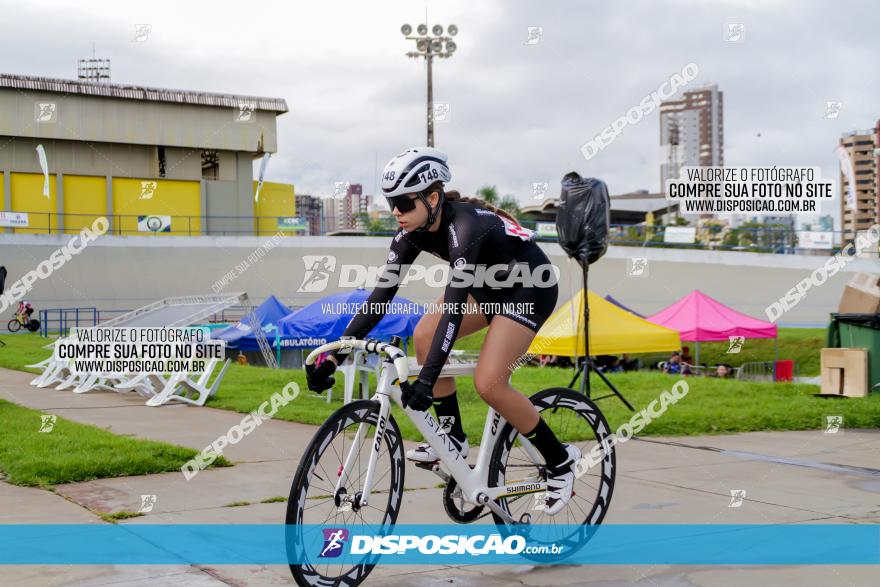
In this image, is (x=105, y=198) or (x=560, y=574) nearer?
(x=560, y=574)

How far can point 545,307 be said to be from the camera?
4.53 m

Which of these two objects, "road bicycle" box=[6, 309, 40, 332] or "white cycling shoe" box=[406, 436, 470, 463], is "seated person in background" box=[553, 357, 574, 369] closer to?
"white cycling shoe" box=[406, 436, 470, 463]

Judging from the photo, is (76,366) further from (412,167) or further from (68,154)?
(68,154)

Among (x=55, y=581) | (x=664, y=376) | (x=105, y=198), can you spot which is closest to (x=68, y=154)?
(x=105, y=198)

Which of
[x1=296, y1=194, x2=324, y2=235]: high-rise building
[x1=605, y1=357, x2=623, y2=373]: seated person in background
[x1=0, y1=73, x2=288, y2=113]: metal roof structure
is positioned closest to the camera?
[x1=605, y1=357, x2=623, y2=373]: seated person in background

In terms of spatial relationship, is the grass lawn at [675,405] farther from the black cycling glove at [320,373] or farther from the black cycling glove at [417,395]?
the black cycling glove at [417,395]

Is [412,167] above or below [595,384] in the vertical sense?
above

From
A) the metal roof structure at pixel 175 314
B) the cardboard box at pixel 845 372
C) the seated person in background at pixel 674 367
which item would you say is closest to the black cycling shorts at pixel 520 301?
the cardboard box at pixel 845 372

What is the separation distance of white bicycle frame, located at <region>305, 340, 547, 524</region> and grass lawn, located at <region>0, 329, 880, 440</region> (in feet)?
11.4

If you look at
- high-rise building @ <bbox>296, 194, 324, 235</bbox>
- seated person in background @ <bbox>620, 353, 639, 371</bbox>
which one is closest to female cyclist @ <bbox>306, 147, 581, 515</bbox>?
seated person in background @ <bbox>620, 353, 639, 371</bbox>

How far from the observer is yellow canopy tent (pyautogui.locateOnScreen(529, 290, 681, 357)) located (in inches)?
690

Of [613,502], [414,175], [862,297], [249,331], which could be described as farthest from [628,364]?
[414,175]

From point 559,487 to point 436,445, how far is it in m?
0.77

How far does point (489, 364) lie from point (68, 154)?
44250 millimetres
